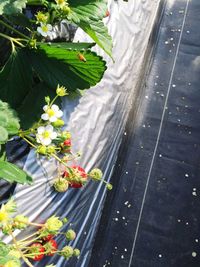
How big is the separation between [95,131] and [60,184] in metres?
0.34

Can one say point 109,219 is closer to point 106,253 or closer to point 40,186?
point 106,253

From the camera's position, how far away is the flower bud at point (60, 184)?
1.28 m

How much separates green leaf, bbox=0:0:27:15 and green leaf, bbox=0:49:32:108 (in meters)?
0.13

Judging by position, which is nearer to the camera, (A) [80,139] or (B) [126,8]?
(A) [80,139]

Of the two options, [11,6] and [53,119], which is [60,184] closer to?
[53,119]

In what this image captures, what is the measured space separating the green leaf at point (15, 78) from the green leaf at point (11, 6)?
0.44 feet

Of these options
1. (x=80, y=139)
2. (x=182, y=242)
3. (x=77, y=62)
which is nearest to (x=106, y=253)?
(x=182, y=242)

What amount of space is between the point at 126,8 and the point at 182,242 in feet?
3.54

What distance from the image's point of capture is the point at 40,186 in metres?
1.28

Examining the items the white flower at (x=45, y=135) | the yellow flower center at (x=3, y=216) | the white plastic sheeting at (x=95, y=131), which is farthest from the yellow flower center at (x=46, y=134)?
the white plastic sheeting at (x=95, y=131)

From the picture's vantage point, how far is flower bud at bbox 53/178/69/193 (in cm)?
128

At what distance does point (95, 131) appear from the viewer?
155 centimetres

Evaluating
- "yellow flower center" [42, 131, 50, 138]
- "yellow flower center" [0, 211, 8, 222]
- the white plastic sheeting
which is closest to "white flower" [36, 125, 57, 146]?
"yellow flower center" [42, 131, 50, 138]

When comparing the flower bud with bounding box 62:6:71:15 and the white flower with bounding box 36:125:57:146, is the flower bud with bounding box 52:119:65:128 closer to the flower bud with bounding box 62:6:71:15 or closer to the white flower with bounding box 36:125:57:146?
the white flower with bounding box 36:125:57:146
